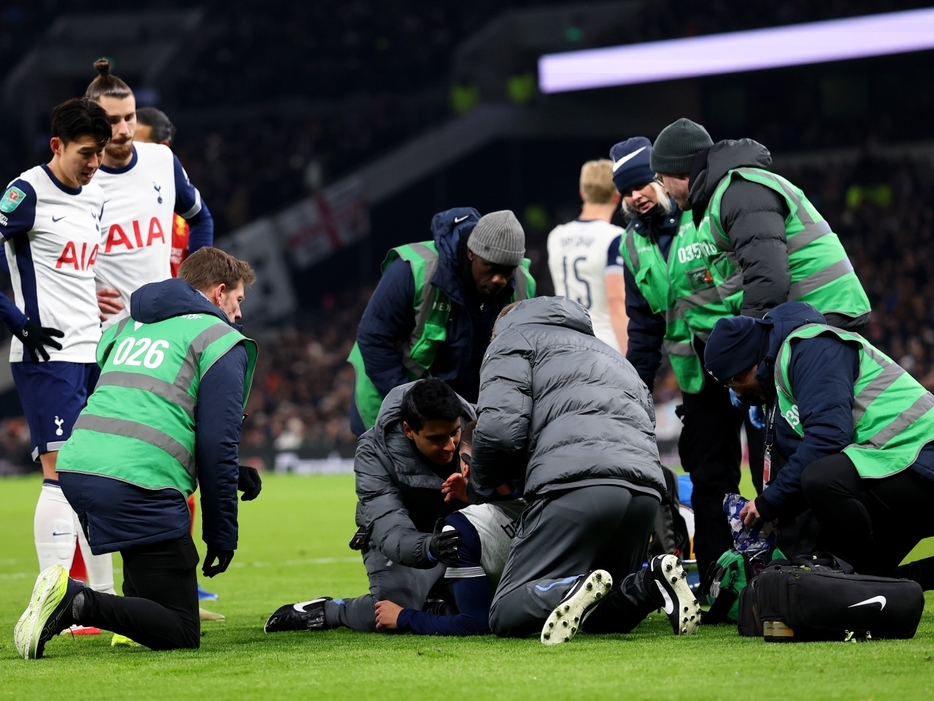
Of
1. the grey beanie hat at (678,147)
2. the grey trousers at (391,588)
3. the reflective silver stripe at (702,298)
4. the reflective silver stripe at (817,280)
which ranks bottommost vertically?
the grey trousers at (391,588)

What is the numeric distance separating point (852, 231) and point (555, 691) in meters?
24.8

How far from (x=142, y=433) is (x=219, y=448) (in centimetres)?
30

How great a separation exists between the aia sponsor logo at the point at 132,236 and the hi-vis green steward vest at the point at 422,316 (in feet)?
4.46

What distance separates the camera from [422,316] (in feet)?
20.8

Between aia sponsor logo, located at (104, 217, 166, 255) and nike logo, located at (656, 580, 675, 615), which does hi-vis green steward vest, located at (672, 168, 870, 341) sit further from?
aia sponsor logo, located at (104, 217, 166, 255)

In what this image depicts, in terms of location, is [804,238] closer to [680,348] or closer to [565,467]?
[680,348]

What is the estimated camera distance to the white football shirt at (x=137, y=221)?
6.91 m

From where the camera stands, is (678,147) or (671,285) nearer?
(678,147)

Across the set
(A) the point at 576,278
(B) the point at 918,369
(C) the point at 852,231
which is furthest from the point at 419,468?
(C) the point at 852,231

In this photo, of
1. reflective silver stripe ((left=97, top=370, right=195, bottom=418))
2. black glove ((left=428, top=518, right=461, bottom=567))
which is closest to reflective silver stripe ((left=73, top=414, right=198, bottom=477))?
reflective silver stripe ((left=97, top=370, right=195, bottom=418))

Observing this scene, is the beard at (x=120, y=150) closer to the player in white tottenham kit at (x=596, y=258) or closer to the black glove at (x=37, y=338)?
the black glove at (x=37, y=338)

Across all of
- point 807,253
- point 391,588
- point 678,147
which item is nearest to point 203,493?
point 391,588

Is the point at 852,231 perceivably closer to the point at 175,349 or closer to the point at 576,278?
the point at 576,278

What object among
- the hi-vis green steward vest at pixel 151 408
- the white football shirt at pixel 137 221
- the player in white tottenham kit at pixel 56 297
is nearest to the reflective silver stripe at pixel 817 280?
the hi-vis green steward vest at pixel 151 408
